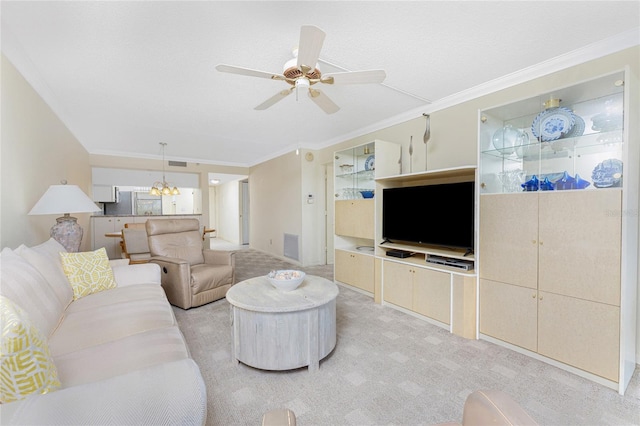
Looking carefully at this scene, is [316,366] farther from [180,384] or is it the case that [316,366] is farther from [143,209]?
[143,209]

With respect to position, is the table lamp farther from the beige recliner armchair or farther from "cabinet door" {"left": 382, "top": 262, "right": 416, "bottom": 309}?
"cabinet door" {"left": 382, "top": 262, "right": 416, "bottom": 309}

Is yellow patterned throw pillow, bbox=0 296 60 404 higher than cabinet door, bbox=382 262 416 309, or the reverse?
yellow patterned throw pillow, bbox=0 296 60 404

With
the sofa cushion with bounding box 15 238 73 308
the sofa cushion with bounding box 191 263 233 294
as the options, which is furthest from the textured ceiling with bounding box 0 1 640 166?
the sofa cushion with bounding box 191 263 233 294

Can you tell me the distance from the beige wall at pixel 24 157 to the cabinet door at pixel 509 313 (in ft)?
12.9

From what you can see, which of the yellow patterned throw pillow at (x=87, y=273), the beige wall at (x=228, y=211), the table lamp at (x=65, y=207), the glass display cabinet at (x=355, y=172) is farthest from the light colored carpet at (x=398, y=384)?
the beige wall at (x=228, y=211)

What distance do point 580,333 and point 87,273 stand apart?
12.7 feet

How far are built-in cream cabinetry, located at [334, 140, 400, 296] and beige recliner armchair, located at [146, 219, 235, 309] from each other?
1628mm

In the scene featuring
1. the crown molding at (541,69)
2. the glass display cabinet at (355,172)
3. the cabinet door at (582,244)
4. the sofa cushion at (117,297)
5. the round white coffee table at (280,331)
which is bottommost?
the round white coffee table at (280,331)

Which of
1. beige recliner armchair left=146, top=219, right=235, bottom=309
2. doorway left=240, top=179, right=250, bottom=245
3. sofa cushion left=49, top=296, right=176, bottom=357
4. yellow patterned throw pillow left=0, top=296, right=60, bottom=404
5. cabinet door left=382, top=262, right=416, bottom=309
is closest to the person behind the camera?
yellow patterned throw pillow left=0, top=296, right=60, bottom=404

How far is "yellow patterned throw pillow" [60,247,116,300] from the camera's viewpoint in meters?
2.19

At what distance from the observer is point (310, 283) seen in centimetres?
249

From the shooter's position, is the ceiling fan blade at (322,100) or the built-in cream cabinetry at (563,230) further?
the ceiling fan blade at (322,100)

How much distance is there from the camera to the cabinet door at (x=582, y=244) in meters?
1.83

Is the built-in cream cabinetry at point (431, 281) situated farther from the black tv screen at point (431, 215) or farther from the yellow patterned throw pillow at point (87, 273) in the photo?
the yellow patterned throw pillow at point (87, 273)
